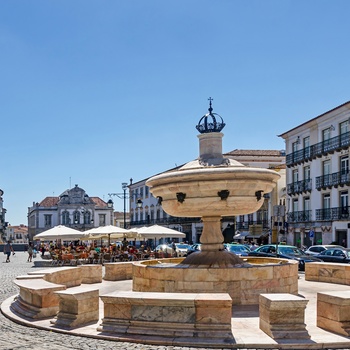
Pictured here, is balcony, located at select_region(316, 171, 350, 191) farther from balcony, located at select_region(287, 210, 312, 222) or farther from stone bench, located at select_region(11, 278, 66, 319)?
stone bench, located at select_region(11, 278, 66, 319)

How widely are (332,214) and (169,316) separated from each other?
31473 millimetres

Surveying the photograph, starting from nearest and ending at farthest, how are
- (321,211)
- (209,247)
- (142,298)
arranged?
1. (142,298)
2. (209,247)
3. (321,211)

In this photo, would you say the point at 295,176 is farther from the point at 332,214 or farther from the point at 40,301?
the point at 40,301

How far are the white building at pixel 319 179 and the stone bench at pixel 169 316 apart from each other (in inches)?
1172

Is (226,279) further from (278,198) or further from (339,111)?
(278,198)

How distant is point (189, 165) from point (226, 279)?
316cm

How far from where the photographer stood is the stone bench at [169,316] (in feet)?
22.1

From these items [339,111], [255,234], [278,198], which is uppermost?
[339,111]

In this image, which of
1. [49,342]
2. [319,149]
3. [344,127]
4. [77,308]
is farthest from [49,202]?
[49,342]

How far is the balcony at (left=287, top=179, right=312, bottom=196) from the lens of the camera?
40.2m

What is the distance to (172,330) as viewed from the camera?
6.82m

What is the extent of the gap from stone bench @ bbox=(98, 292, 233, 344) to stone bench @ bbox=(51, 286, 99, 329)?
600mm

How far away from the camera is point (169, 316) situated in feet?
22.7

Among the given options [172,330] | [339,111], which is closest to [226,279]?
[172,330]
